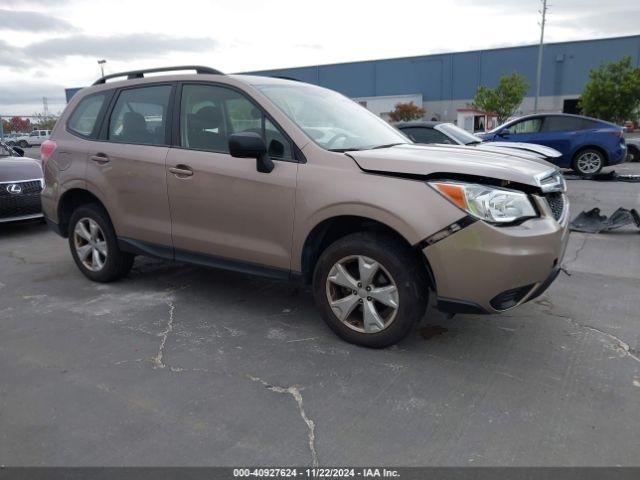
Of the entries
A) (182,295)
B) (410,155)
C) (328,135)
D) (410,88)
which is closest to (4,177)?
(182,295)

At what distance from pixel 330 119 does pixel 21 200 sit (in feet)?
17.9

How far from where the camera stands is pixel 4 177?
7.54m

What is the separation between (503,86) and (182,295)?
39126 millimetres

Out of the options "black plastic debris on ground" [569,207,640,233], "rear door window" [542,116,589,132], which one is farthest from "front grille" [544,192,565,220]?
"rear door window" [542,116,589,132]

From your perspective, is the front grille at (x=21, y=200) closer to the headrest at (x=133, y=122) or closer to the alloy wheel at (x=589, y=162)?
the headrest at (x=133, y=122)

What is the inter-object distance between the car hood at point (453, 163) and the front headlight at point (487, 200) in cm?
8

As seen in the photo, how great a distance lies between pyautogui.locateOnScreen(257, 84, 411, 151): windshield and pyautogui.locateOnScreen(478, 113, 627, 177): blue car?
923 centimetres

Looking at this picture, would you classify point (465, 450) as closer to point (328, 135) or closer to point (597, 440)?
point (597, 440)

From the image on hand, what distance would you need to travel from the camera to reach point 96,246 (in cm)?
509

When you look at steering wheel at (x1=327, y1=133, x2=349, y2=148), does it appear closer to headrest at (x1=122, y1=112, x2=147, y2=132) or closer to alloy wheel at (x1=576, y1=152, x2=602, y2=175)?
headrest at (x1=122, y1=112, x2=147, y2=132)

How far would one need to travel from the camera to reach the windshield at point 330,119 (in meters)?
3.91

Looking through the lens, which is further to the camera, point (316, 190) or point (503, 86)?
point (503, 86)

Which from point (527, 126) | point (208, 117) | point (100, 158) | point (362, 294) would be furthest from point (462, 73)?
point (362, 294)

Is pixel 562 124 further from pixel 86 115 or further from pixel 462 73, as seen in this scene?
pixel 462 73
